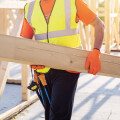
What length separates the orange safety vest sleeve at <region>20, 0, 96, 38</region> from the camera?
7.11 ft

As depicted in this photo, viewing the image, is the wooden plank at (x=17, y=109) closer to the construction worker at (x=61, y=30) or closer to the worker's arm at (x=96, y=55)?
the construction worker at (x=61, y=30)

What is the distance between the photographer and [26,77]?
419 cm

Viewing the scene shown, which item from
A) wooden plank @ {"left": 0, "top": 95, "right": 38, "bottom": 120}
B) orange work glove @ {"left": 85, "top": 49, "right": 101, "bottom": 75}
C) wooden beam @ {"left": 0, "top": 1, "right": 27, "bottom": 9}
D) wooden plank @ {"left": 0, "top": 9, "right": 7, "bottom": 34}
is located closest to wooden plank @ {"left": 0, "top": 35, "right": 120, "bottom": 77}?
orange work glove @ {"left": 85, "top": 49, "right": 101, "bottom": 75}

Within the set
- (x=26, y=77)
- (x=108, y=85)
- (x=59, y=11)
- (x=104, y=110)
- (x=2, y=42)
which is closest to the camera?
(x=2, y=42)

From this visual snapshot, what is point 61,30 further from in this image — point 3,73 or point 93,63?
point 3,73

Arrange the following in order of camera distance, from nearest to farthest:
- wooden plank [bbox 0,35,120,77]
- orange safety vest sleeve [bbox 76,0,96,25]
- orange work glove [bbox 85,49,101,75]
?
wooden plank [bbox 0,35,120,77] → orange work glove [bbox 85,49,101,75] → orange safety vest sleeve [bbox 76,0,96,25]

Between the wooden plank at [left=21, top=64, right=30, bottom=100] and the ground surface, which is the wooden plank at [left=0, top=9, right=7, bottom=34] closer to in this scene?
the wooden plank at [left=21, top=64, right=30, bottom=100]

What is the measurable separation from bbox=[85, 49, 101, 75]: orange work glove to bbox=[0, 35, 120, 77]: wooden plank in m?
0.03

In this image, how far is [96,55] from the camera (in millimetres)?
2029

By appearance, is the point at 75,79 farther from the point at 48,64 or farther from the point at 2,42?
the point at 2,42

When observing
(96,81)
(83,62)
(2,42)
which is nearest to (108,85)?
(96,81)

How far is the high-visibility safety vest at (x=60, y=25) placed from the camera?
2246mm

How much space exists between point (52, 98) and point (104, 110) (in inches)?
69.4

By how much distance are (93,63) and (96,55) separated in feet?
0.27
